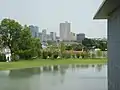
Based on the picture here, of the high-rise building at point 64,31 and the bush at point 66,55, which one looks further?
the high-rise building at point 64,31

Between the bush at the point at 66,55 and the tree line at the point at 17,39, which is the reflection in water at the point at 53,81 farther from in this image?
the bush at the point at 66,55

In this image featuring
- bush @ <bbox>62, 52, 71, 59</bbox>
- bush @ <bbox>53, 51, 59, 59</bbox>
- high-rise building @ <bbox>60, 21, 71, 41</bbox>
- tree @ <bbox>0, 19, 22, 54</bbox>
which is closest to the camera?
tree @ <bbox>0, 19, 22, 54</bbox>

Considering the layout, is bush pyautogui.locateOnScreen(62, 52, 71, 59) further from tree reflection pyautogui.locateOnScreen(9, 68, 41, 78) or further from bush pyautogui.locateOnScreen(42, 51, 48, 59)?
tree reflection pyautogui.locateOnScreen(9, 68, 41, 78)

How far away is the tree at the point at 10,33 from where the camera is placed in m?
32.6

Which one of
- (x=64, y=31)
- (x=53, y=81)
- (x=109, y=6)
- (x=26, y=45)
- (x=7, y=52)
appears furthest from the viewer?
(x=64, y=31)

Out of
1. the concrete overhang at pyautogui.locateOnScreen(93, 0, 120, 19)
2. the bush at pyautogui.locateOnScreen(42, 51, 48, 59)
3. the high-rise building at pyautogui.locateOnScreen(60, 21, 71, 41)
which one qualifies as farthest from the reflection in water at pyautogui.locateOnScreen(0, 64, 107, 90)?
the high-rise building at pyautogui.locateOnScreen(60, 21, 71, 41)

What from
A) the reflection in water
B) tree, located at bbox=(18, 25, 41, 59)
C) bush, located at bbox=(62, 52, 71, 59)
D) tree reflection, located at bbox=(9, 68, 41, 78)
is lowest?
the reflection in water

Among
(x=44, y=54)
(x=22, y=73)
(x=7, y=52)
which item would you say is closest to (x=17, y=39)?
(x=7, y=52)

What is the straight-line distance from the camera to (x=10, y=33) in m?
32.9

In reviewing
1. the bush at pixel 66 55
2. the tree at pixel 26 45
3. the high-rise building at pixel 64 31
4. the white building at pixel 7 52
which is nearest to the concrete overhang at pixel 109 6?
the tree at pixel 26 45

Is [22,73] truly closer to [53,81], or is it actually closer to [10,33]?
[53,81]

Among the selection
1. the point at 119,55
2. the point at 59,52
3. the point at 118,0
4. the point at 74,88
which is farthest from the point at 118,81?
the point at 59,52

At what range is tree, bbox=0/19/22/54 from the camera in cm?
3259

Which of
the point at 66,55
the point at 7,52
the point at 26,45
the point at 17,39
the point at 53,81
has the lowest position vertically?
the point at 53,81
